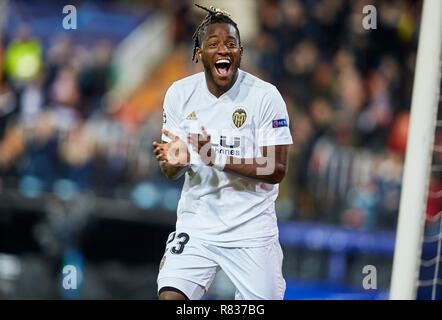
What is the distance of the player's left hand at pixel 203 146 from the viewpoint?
Result: 3.57 m

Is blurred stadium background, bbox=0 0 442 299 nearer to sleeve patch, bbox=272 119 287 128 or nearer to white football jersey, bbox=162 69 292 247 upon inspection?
white football jersey, bbox=162 69 292 247

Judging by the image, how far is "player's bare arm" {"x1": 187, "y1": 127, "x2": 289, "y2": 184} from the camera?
11.7ft

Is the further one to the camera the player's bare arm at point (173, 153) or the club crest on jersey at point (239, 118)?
the club crest on jersey at point (239, 118)

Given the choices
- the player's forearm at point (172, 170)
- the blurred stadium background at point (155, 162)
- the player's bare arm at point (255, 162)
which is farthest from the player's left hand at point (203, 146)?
the blurred stadium background at point (155, 162)

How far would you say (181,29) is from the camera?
30.1 ft

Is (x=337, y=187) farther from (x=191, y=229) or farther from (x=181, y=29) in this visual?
(x=191, y=229)

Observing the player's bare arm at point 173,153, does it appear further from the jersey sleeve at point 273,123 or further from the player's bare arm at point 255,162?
the jersey sleeve at point 273,123

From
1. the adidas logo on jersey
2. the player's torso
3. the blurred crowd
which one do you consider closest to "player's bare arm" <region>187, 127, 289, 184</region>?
the player's torso

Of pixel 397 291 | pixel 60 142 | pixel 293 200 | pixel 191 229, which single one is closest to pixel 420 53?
pixel 397 291

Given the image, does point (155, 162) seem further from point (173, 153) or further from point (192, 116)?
point (173, 153)

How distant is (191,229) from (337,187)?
4.09 meters

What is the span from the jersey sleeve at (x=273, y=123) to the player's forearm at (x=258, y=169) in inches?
4.6

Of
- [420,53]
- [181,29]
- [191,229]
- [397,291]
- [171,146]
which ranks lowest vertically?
[397,291]

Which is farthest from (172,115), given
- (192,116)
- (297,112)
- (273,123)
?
(297,112)
